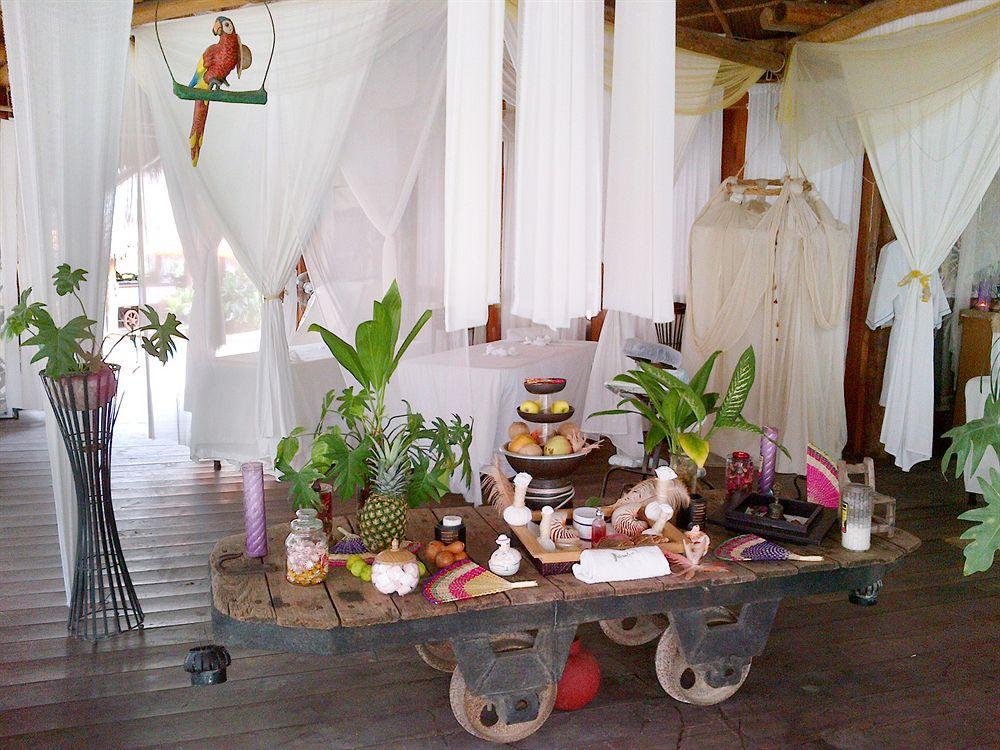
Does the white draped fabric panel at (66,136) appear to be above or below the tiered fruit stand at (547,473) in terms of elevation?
above

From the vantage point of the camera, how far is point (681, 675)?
2650 mm

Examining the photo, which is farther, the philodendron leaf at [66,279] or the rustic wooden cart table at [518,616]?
the philodendron leaf at [66,279]

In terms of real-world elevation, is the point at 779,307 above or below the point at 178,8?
below

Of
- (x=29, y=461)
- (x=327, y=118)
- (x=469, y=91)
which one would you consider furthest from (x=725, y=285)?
(x=29, y=461)

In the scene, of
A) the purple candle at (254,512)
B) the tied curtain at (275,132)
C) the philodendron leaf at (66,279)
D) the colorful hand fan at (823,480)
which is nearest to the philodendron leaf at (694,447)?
the colorful hand fan at (823,480)

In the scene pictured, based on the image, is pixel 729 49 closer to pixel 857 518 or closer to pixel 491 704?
pixel 857 518

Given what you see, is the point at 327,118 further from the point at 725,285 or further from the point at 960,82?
the point at 960,82

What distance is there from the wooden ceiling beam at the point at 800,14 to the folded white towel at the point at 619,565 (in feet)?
11.9

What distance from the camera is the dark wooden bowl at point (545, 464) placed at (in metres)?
2.63

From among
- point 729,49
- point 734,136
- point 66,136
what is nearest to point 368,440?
point 66,136

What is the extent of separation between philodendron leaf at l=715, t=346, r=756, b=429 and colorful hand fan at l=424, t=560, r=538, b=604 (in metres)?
0.95

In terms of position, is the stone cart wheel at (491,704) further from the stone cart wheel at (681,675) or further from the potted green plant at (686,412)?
the potted green plant at (686,412)

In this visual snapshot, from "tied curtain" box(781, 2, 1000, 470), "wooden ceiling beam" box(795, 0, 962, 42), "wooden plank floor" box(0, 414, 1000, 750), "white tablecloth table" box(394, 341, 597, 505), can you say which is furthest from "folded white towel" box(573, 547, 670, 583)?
"wooden ceiling beam" box(795, 0, 962, 42)

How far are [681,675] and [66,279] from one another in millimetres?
2282
